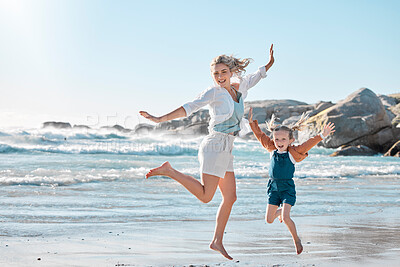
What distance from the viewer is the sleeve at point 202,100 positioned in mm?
4474

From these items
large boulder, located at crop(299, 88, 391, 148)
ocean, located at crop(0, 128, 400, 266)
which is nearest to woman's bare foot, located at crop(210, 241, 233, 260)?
ocean, located at crop(0, 128, 400, 266)

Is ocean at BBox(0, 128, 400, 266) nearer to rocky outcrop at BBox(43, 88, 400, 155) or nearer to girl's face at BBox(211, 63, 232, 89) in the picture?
girl's face at BBox(211, 63, 232, 89)

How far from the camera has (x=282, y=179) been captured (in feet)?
15.5

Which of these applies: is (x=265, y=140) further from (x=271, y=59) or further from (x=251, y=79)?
(x=271, y=59)

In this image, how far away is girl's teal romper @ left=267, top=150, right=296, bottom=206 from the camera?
186 inches

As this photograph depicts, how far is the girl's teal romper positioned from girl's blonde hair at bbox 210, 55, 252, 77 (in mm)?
916

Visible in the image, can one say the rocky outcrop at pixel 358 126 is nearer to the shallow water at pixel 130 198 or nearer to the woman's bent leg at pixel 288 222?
the shallow water at pixel 130 198

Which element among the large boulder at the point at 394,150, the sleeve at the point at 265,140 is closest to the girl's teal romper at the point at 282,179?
the sleeve at the point at 265,140

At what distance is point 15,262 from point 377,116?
1224 inches

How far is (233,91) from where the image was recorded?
4.79 metres

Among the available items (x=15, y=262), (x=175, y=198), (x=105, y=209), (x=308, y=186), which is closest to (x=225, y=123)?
(x=15, y=262)

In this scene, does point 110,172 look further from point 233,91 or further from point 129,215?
point 233,91

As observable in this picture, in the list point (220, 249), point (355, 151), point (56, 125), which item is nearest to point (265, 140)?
point (220, 249)

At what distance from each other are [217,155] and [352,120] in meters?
29.1
